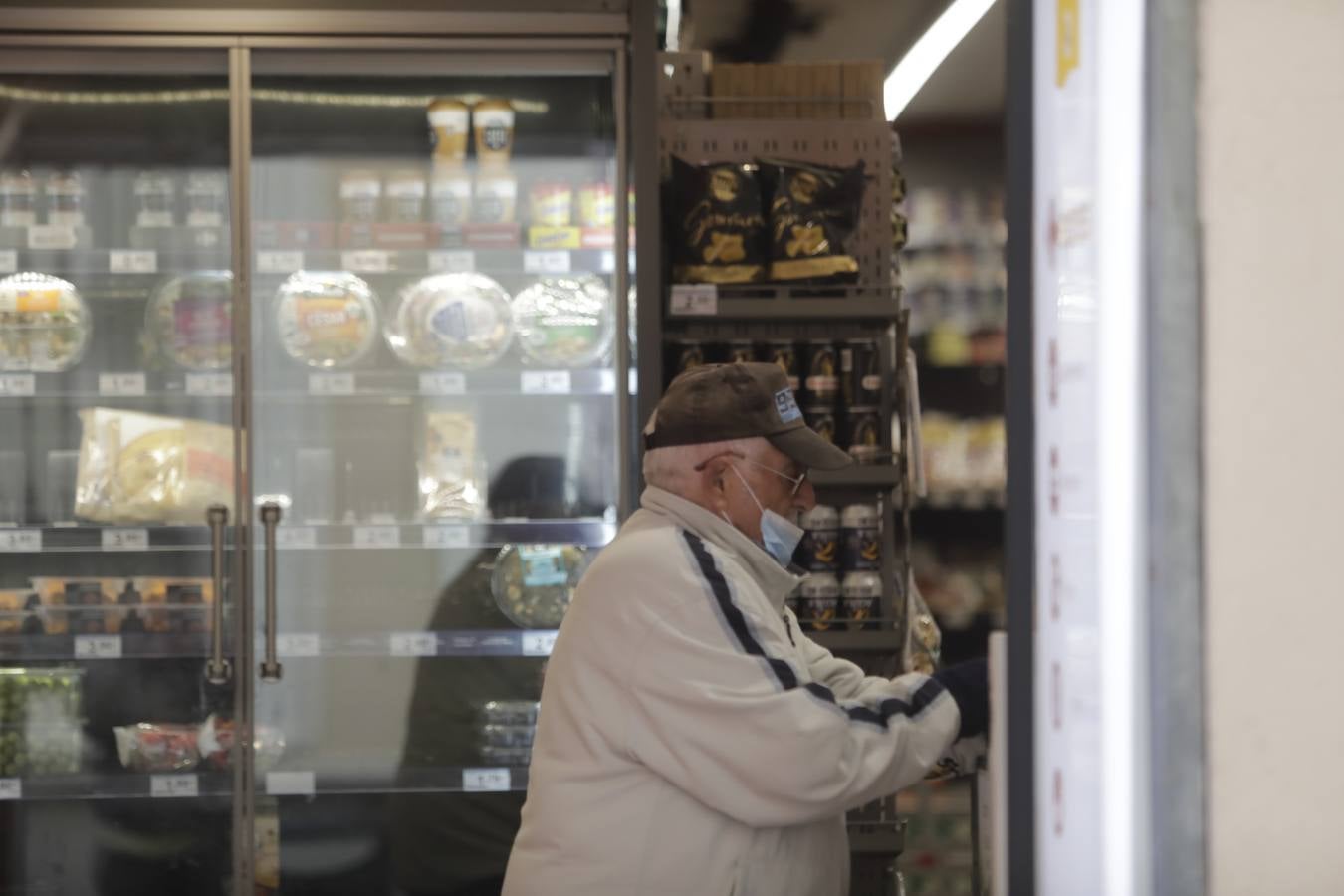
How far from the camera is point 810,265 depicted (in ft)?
10.6

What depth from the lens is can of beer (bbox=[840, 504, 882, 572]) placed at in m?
3.33

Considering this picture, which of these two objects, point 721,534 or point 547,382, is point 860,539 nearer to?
point 547,382

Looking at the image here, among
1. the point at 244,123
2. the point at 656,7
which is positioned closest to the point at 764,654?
the point at 656,7

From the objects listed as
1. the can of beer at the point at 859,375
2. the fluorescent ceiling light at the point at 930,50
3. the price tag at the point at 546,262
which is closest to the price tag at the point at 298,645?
the price tag at the point at 546,262

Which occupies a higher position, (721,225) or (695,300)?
(721,225)

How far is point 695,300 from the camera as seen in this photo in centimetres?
324

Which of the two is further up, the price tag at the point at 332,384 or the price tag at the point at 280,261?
the price tag at the point at 280,261

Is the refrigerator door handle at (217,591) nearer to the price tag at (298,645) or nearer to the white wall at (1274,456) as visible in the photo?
the price tag at (298,645)

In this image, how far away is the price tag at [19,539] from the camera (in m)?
3.50

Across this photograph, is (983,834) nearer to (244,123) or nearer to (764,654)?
(764,654)

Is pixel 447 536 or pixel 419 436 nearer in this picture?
pixel 447 536

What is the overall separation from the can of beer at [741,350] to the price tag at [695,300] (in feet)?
0.45

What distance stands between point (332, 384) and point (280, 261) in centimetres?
32

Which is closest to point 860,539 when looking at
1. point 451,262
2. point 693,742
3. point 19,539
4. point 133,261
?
point 451,262
